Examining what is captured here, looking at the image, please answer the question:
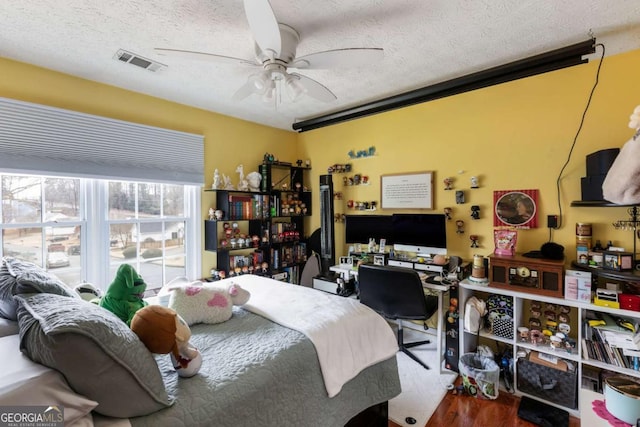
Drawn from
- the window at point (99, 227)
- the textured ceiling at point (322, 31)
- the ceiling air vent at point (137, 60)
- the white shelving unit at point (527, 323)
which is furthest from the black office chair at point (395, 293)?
the ceiling air vent at point (137, 60)

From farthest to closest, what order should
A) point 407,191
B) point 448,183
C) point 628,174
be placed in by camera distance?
point 407,191
point 448,183
point 628,174

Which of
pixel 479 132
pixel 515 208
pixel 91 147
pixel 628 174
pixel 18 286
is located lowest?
pixel 18 286

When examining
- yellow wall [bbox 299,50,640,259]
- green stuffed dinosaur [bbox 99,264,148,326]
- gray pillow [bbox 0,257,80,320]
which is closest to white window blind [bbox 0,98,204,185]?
gray pillow [bbox 0,257,80,320]

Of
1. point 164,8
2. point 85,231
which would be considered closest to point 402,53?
point 164,8

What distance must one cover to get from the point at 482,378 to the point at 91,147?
3.45 metres

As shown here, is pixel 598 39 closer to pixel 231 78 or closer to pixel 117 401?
pixel 231 78

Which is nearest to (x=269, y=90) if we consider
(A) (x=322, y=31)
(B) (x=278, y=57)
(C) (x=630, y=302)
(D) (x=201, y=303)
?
(B) (x=278, y=57)

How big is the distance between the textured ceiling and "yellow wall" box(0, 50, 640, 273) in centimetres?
18

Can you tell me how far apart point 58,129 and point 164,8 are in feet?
4.57

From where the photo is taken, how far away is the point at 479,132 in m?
2.57

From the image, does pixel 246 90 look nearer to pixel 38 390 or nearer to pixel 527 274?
pixel 38 390

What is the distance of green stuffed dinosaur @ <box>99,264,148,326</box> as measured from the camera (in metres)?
1.27

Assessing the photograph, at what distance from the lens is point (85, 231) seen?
245 centimetres

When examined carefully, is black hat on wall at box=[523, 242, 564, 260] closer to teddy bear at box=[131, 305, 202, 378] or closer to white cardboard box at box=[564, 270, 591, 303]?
white cardboard box at box=[564, 270, 591, 303]
